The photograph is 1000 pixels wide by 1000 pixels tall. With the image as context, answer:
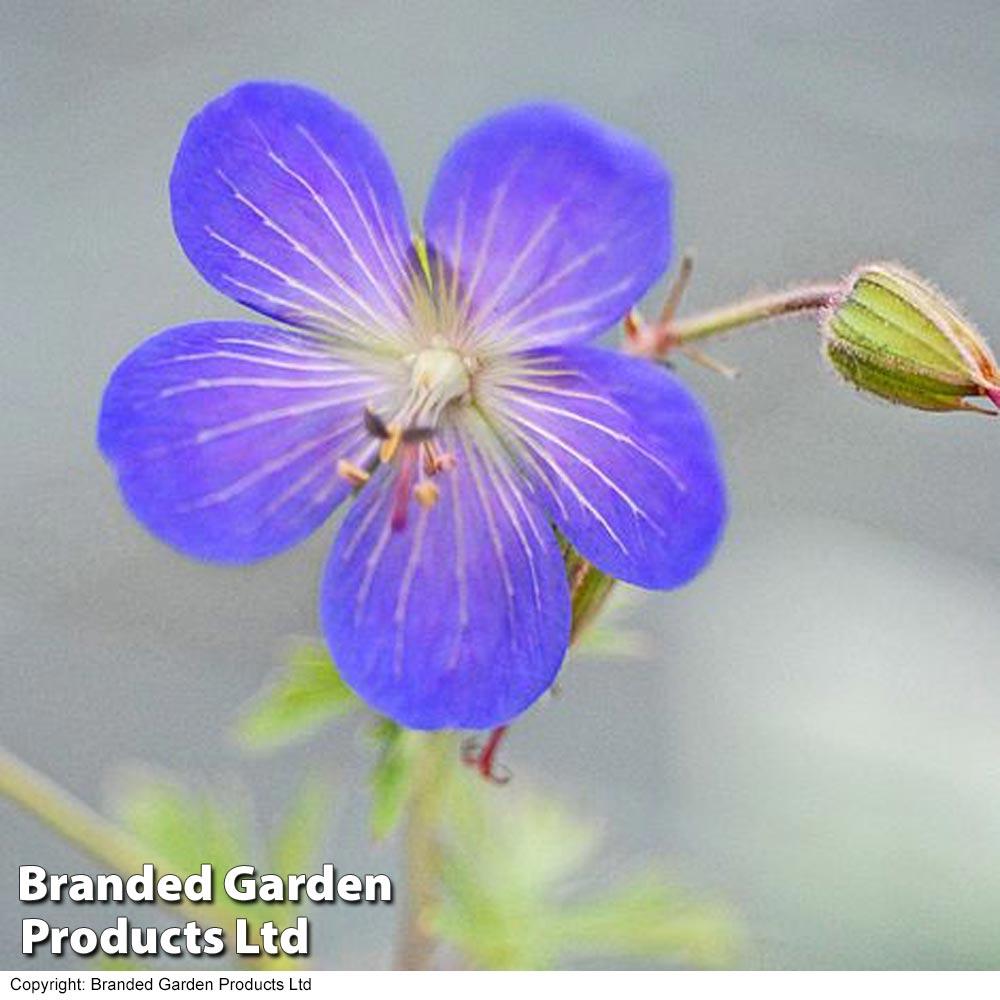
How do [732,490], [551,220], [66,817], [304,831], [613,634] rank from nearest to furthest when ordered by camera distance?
[551,220]
[66,817]
[613,634]
[304,831]
[732,490]

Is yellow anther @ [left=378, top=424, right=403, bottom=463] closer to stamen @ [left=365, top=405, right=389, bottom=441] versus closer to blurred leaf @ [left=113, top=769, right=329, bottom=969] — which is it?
stamen @ [left=365, top=405, right=389, bottom=441]

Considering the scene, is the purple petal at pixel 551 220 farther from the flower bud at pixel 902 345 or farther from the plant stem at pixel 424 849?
the plant stem at pixel 424 849

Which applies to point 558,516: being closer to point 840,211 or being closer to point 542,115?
point 542,115

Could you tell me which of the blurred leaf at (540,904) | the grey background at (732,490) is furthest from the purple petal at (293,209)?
the grey background at (732,490)

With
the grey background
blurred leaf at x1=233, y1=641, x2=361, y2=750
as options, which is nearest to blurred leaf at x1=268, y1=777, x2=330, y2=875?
blurred leaf at x1=233, y1=641, x2=361, y2=750

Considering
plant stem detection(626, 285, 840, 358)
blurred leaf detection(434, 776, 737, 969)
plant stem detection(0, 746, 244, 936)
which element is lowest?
plant stem detection(0, 746, 244, 936)

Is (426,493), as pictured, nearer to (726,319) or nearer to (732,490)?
(726,319)

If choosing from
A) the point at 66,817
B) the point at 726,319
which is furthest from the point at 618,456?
→ the point at 66,817
